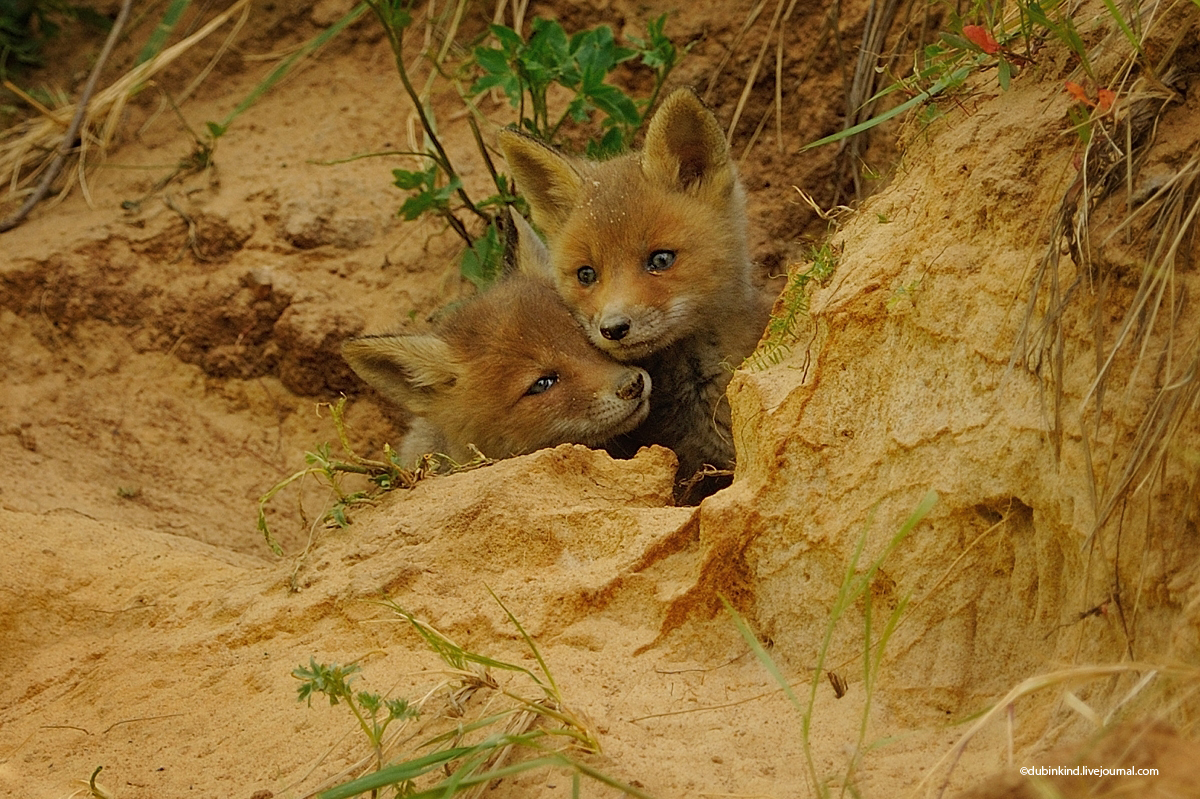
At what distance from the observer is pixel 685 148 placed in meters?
4.59

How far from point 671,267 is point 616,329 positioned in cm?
40

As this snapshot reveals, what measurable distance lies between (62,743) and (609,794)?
5.39 ft

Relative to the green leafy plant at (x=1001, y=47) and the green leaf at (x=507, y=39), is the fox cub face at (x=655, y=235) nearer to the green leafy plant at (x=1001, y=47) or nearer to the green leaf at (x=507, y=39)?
the green leaf at (x=507, y=39)

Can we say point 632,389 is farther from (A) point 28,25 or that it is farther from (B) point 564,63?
(A) point 28,25

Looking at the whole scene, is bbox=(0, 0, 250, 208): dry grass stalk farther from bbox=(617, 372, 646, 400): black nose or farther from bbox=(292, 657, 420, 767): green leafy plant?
bbox=(292, 657, 420, 767): green leafy plant

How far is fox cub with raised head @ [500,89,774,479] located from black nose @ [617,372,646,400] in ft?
0.53

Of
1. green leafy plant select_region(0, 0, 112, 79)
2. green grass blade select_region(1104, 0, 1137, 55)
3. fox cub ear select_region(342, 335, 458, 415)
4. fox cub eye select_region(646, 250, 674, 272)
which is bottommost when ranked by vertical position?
fox cub ear select_region(342, 335, 458, 415)

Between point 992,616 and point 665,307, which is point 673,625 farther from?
point 665,307

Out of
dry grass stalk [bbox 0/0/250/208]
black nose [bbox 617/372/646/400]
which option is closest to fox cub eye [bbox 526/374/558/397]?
black nose [bbox 617/372/646/400]

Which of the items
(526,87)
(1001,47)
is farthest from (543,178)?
(1001,47)

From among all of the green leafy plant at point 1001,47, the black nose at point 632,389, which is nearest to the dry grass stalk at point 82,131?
the black nose at point 632,389

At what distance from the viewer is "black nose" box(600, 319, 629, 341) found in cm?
416

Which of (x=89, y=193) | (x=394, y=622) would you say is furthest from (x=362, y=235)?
(x=394, y=622)

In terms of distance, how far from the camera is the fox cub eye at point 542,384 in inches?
171
